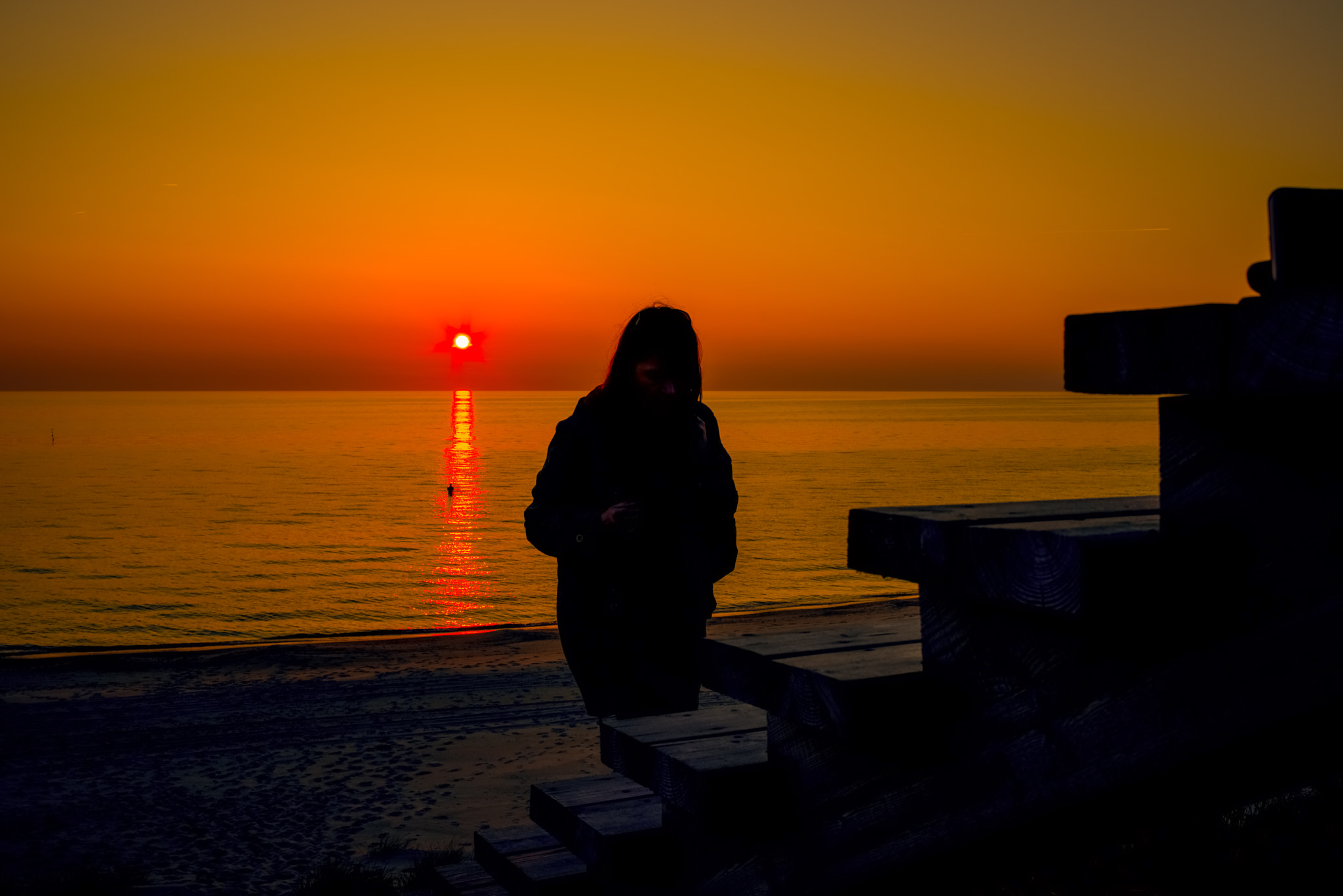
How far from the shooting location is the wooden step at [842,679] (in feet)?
5.90

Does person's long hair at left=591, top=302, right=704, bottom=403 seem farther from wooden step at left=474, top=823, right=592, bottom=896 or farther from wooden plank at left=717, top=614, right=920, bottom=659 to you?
wooden step at left=474, top=823, right=592, bottom=896

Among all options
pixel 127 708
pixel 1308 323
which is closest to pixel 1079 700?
pixel 1308 323

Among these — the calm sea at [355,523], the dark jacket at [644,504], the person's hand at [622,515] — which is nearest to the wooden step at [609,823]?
the dark jacket at [644,504]

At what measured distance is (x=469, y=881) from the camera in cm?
417

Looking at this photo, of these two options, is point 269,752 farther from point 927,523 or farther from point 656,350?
point 927,523

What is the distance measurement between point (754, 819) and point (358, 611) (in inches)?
823

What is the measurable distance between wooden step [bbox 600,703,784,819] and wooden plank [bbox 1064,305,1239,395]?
3.68 ft

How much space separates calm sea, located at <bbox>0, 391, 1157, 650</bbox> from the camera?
2205cm

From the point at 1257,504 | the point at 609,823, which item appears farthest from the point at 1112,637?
the point at 609,823

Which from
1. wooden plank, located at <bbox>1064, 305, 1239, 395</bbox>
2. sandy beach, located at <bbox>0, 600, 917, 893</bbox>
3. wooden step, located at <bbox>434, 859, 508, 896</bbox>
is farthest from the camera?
sandy beach, located at <bbox>0, 600, 917, 893</bbox>

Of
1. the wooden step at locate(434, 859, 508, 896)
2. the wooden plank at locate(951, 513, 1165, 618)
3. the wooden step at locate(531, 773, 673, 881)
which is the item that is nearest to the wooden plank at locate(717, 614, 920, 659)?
the wooden plank at locate(951, 513, 1165, 618)

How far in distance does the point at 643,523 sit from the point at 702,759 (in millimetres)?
1004

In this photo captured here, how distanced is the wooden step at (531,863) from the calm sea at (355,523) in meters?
15.9

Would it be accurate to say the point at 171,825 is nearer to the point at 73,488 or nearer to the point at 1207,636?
the point at 1207,636
